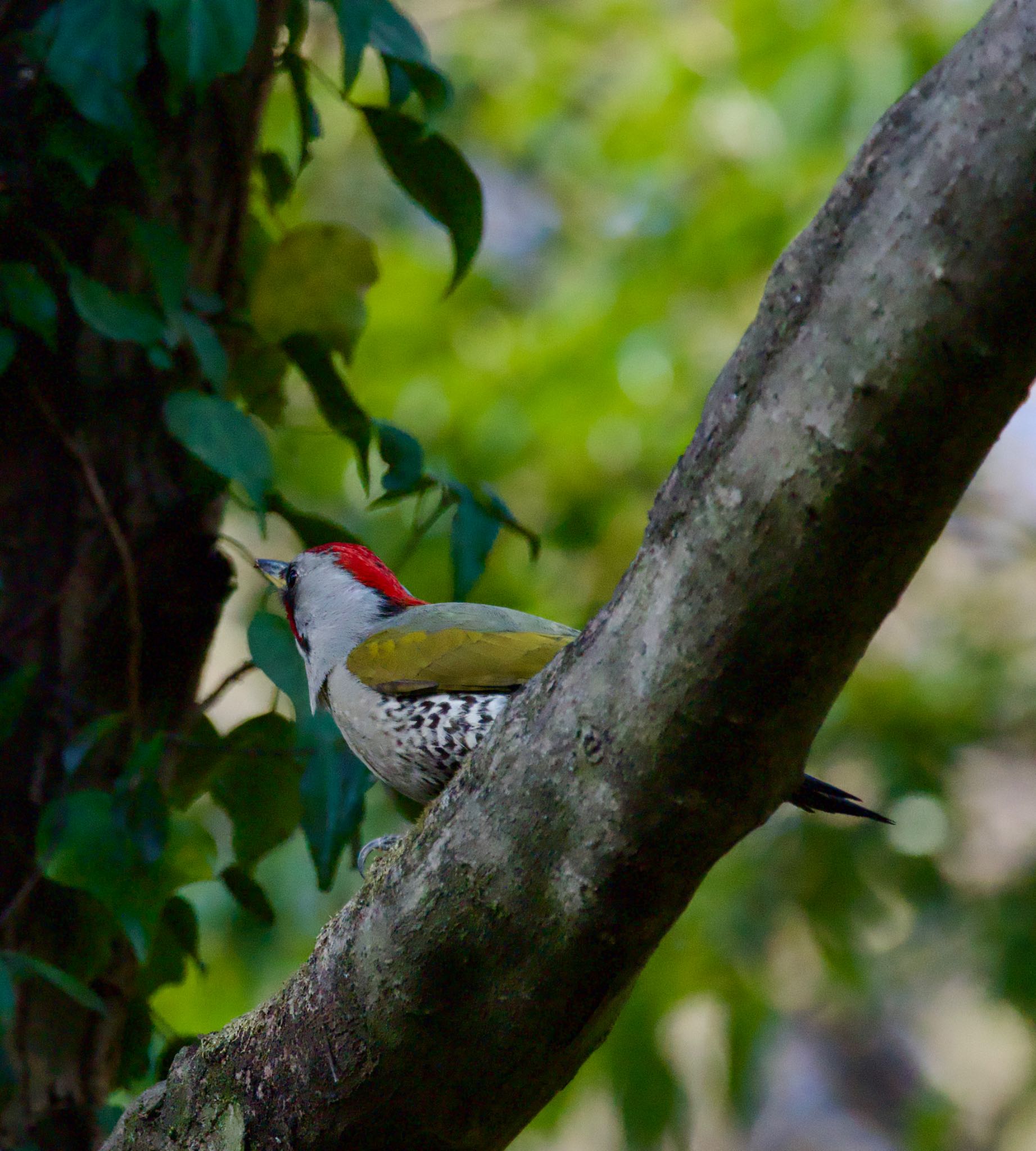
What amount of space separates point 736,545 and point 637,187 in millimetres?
4222

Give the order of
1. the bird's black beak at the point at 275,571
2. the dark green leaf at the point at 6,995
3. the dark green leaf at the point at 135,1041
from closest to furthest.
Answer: the dark green leaf at the point at 6,995, the dark green leaf at the point at 135,1041, the bird's black beak at the point at 275,571

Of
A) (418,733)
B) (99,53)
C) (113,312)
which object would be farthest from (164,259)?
(418,733)

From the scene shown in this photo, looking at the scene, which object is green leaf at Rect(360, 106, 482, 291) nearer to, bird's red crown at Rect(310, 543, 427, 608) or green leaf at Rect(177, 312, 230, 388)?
green leaf at Rect(177, 312, 230, 388)

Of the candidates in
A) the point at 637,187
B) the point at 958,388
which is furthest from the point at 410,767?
the point at 637,187

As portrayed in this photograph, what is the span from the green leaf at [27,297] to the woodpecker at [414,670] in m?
0.72

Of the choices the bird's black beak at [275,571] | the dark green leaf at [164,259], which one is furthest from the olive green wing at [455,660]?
the dark green leaf at [164,259]

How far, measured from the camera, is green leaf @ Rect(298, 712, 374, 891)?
223cm

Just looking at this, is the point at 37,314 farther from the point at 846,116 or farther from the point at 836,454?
the point at 846,116

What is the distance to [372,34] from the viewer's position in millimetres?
2318

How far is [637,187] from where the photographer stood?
17.0 feet

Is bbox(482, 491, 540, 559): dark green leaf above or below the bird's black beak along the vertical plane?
above

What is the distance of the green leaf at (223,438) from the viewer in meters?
2.24

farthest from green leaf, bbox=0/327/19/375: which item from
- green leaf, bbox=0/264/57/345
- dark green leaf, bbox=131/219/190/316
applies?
dark green leaf, bbox=131/219/190/316

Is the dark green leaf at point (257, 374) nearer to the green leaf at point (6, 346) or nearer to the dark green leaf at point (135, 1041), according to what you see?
the green leaf at point (6, 346)
